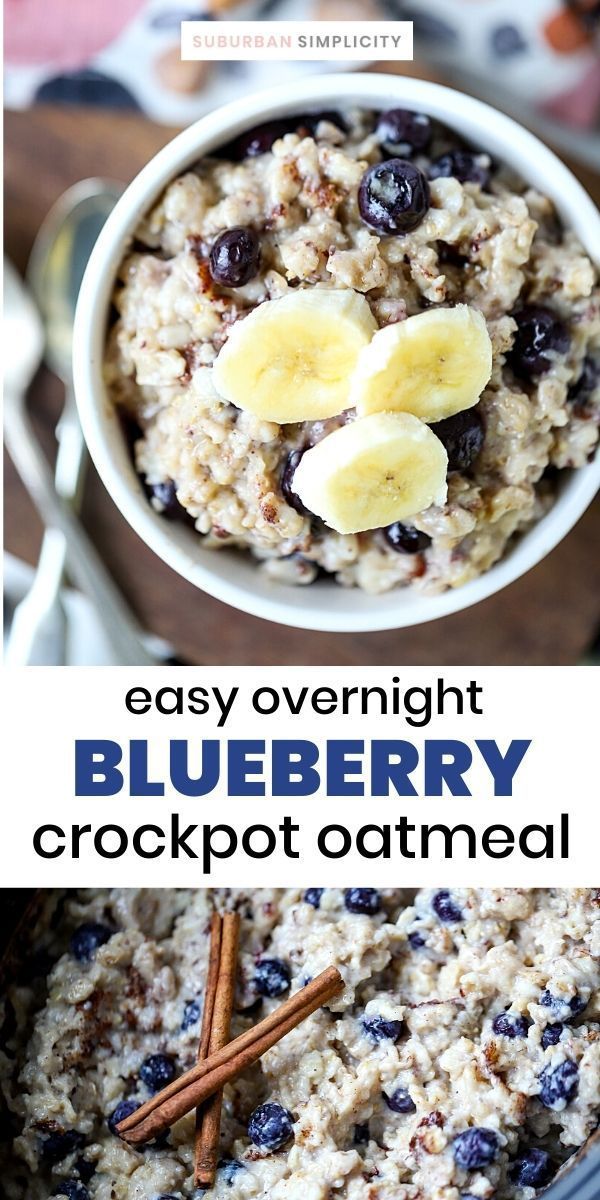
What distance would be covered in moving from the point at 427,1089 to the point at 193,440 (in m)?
0.57

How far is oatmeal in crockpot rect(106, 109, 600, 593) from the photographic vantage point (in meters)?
0.87

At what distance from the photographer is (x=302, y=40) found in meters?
0.97

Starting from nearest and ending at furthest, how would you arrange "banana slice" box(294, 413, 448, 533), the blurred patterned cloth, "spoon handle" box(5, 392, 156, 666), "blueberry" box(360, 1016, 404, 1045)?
"banana slice" box(294, 413, 448, 533), "blueberry" box(360, 1016, 404, 1045), the blurred patterned cloth, "spoon handle" box(5, 392, 156, 666)

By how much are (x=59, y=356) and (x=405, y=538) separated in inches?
22.5

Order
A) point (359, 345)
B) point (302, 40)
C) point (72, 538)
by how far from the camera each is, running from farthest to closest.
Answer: point (72, 538) → point (302, 40) → point (359, 345)

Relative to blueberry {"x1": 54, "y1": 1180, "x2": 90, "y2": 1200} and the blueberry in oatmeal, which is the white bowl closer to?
the blueberry in oatmeal

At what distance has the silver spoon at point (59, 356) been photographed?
1.26 m

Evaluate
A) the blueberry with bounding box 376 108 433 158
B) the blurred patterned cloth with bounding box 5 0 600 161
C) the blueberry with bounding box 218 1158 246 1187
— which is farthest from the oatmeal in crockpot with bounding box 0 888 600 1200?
the blurred patterned cloth with bounding box 5 0 600 161

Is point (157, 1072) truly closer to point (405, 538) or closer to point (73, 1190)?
point (73, 1190)

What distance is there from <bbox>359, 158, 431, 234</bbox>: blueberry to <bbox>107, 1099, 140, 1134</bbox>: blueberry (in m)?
0.77

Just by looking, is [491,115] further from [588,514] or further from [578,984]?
[578,984]

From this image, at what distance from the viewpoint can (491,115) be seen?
93 centimetres

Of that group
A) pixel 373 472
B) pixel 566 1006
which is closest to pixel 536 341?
pixel 373 472

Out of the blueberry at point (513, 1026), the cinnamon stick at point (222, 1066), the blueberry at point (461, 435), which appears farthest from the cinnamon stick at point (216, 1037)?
the blueberry at point (461, 435)
